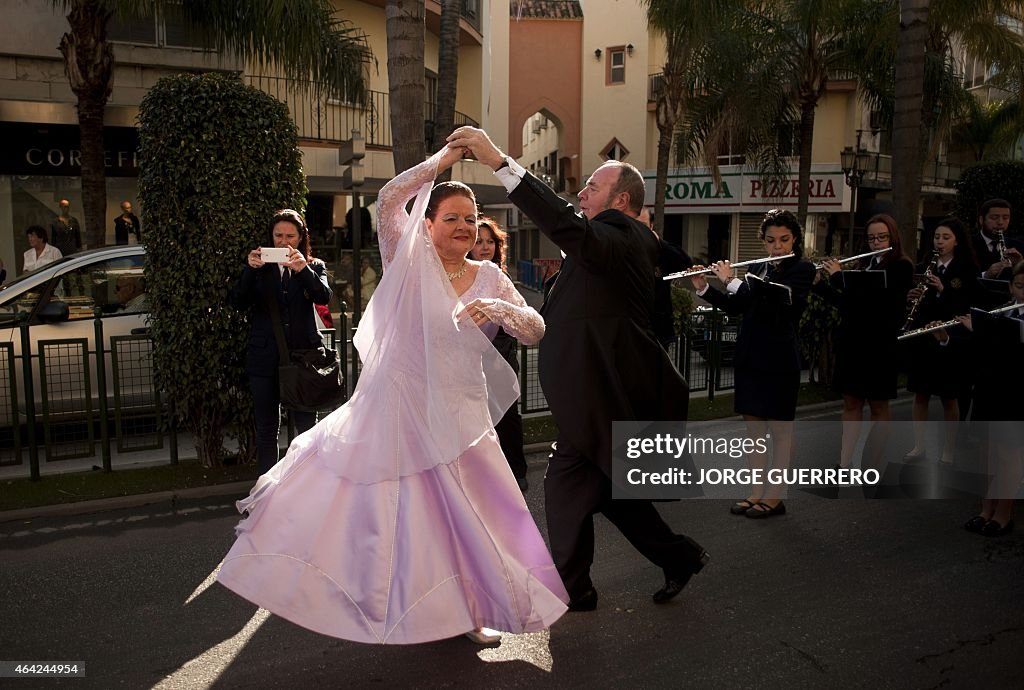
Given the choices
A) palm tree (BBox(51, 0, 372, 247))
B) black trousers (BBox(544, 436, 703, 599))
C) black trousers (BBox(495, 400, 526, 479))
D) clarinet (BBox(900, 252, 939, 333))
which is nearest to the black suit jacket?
clarinet (BBox(900, 252, 939, 333))

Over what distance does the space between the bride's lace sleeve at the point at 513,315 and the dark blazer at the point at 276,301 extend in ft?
6.69

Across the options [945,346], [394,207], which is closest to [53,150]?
[394,207]

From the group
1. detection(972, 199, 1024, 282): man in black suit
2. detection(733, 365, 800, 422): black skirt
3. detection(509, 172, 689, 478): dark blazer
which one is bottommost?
detection(733, 365, 800, 422): black skirt

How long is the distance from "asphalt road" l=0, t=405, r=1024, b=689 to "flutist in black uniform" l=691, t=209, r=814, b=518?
69cm

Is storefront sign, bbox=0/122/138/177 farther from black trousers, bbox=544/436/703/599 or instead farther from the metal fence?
black trousers, bbox=544/436/703/599

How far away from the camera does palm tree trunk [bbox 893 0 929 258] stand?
10477 millimetres

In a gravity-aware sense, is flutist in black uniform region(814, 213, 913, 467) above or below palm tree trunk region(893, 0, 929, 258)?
below

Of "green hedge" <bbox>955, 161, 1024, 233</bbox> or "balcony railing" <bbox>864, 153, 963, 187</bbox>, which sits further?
"balcony railing" <bbox>864, 153, 963, 187</bbox>

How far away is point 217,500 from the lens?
6.20 metres

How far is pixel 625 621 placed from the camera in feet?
13.7

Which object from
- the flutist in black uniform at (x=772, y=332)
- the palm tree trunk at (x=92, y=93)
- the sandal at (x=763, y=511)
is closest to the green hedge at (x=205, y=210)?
the flutist in black uniform at (x=772, y=332)

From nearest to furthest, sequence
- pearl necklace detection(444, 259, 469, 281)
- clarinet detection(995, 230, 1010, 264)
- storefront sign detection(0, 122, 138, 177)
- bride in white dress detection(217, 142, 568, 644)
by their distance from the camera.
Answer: bride in white dress detection(217, 142, 568, 644), pearl necklace detection(444, 259, 469, 281), clarinet detection(995, 230, 1010, 264), storefront sign detection(0, 122, 138, 177)

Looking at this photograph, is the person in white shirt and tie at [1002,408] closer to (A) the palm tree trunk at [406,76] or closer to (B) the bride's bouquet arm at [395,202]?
(B) the bride's bouquet arm at [395,202]

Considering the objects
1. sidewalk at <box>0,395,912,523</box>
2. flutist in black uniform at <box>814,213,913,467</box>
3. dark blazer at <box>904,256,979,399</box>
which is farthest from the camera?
dark blazer at <box>904,256,979,399</box>
